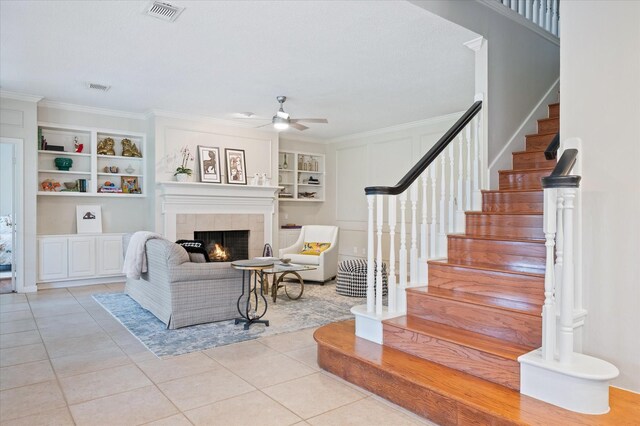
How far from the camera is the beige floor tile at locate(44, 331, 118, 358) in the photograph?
136 inches

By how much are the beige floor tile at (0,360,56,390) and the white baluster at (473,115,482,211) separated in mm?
3582

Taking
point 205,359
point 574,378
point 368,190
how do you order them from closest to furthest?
point 574,378
point 368,190
point 205,359

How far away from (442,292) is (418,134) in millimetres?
4718

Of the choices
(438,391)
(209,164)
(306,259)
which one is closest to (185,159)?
(209,164)

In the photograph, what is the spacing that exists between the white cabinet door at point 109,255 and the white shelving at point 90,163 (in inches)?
28.2

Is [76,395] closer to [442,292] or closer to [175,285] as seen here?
[175,285]

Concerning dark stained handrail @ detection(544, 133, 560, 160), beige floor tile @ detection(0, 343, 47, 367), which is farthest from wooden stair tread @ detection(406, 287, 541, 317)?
beige floor tile @ detection(0, 343, 47, 367)

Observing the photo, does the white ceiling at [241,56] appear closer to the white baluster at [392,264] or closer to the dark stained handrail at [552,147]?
the dark stained handrail at [552,147]

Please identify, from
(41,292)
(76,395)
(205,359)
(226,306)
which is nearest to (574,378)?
(205,359)

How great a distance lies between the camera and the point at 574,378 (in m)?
1.91

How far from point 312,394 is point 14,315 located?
3.81m

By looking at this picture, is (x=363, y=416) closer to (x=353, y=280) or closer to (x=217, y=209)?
(x=353, y=280)

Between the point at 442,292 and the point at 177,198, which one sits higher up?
the point at 177,198

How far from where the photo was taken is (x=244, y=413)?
2418mm
